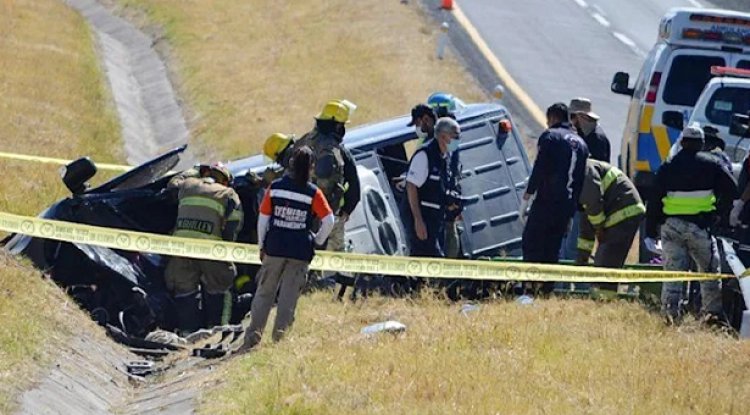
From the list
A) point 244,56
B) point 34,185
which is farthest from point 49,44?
point 34,185

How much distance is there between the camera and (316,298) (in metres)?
14.1

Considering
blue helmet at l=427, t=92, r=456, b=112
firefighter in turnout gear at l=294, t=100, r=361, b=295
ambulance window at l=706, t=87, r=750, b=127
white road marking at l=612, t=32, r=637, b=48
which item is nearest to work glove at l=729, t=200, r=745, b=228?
blue helmet at l=427, t=92, r=456, b=112

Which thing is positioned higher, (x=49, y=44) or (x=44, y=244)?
(x=44, y=244)

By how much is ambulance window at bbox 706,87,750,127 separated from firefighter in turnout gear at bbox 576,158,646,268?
4.63m

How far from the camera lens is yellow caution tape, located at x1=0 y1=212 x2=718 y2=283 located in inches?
504

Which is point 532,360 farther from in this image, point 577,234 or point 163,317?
point 577,234

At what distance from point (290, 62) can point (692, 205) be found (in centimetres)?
2117

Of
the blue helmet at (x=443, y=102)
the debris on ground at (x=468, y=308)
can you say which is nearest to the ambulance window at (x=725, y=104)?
the blue helmet at (x=443, y=102)

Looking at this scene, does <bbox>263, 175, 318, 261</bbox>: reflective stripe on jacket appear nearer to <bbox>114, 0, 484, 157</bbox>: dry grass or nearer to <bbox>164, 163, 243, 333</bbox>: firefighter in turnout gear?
<bbox>164, 163, 243, 333</bbox>: firefighter in turnout gear

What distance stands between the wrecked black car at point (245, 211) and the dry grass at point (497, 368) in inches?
77.9

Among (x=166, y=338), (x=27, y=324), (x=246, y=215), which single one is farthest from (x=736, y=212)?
(x=27, y=324)

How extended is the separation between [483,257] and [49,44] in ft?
67.7

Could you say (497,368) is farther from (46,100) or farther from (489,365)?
(46,100)

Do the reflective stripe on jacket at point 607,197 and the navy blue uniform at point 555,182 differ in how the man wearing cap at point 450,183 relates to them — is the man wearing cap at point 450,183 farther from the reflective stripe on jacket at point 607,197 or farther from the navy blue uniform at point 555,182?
the reflective stripe on jacket at point 607,197
